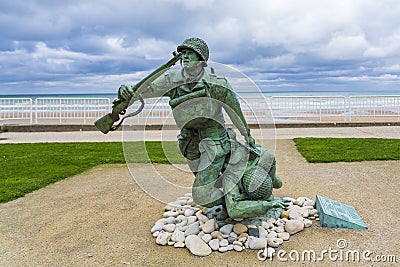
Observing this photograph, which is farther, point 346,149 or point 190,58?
point 346,149

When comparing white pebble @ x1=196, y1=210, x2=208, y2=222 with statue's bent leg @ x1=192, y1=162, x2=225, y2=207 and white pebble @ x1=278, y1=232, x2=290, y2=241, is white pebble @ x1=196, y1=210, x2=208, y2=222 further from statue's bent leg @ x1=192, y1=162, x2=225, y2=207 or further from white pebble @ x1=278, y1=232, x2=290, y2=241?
white pebble @ x1=278, y1=232, x2=290, y2=241

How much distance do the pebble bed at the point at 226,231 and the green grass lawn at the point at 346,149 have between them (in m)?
3.78

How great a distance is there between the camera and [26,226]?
167 inches

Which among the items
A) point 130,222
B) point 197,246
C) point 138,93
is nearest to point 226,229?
point 197,246

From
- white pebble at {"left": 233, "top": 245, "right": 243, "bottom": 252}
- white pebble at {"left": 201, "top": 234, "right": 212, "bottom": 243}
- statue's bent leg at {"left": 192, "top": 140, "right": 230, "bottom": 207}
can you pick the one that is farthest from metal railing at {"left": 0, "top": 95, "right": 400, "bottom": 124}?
white pebble at {"left": 233, "top": 245, "right": 243, "bottom": 252}

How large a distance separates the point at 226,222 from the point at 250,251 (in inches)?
22.9

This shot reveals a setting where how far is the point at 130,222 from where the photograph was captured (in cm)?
429

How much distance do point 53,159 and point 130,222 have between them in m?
4.71

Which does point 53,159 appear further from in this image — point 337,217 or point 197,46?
Answer: point 337,217

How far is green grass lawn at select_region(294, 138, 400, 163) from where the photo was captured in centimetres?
767

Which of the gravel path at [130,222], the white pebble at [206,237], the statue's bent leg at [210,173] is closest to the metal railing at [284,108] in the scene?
the gravel path at [130,222]

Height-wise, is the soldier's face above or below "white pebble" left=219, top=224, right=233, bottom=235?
above

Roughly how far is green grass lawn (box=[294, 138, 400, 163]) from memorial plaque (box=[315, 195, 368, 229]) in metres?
3.46

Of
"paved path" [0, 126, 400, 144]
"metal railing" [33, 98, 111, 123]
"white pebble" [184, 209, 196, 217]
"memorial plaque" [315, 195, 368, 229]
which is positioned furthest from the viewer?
"metal railing" [33, 98, 111, 123]
